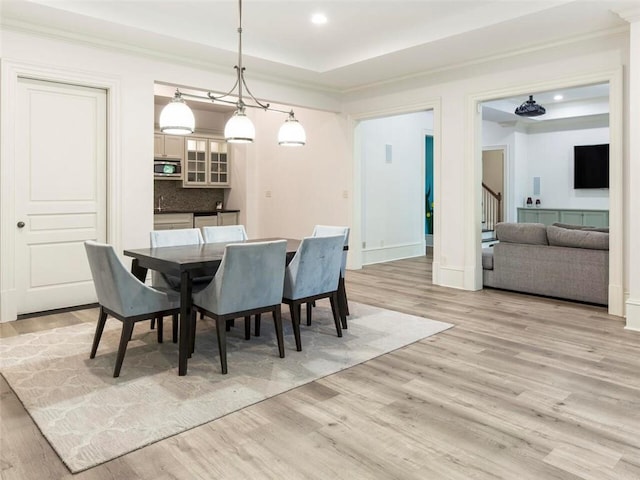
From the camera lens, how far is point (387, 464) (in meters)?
1.94

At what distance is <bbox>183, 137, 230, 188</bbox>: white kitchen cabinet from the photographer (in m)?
8.30

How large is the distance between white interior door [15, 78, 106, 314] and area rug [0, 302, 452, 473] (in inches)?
32.3

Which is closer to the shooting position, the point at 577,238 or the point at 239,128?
the point at 239,128

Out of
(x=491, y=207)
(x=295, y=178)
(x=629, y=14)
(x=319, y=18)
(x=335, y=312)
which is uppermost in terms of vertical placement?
(x=319, y=18)

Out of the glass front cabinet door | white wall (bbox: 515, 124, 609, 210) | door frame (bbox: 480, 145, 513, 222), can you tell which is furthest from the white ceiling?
white wall (bbox: 515, 124, 609, 210)

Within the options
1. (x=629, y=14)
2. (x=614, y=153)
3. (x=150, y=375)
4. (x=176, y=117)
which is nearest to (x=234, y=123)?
(x=176, y=117)

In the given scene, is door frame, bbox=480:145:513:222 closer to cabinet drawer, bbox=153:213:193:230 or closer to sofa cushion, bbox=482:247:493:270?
sofa cushion, bbox=482:247:493:270

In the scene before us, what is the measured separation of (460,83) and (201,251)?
382 centimetres

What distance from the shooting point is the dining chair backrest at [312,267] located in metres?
3.38

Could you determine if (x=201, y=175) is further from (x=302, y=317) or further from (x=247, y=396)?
(x=247, y=396)

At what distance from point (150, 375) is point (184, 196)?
608 centimetres

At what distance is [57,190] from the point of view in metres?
4.43

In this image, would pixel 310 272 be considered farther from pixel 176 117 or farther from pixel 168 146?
pixel 168 146

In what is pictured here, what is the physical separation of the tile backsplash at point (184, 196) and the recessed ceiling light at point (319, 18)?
15.4 ft
